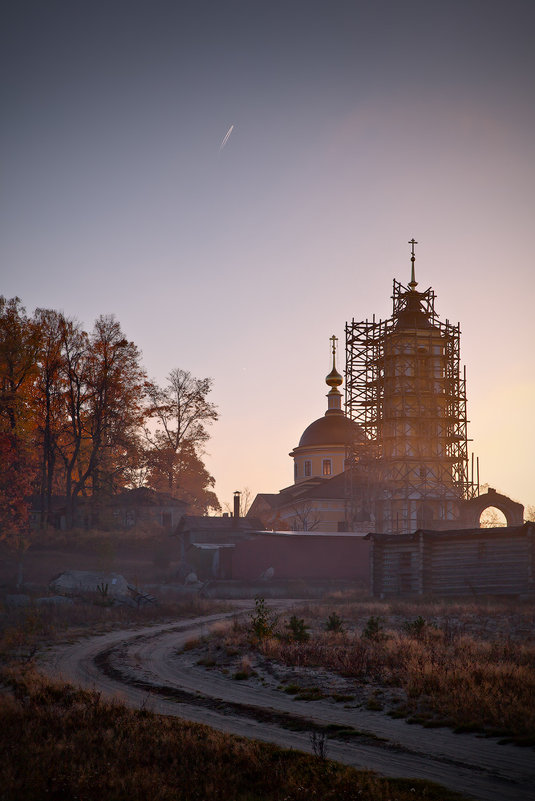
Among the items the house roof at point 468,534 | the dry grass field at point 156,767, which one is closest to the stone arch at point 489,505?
the house roof at point 468,534

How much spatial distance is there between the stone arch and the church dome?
24.7 metres

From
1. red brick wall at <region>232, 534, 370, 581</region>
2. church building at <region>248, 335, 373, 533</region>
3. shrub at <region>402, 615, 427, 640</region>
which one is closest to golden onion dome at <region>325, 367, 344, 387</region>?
church building at <region>248, 335, 373, 533</region>

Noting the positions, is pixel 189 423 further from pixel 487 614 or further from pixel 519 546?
pixel 487 614

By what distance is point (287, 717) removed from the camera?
13.0 metres

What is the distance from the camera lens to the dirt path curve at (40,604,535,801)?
31.7ft

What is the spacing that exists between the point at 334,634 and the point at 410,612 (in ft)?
29.4

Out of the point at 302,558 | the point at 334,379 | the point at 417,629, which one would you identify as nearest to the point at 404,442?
the point at 302,558

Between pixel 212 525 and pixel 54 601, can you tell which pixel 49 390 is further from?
pixel 54 601

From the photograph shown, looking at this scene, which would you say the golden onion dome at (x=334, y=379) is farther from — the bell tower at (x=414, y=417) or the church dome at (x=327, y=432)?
the bell tower at (x=414, y=417)

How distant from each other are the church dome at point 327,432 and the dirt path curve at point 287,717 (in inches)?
2279

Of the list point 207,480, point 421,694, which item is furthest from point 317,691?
point 207,480

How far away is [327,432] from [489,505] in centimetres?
2890

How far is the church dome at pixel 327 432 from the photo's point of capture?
7875 centimetres

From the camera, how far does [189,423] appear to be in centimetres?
7044
